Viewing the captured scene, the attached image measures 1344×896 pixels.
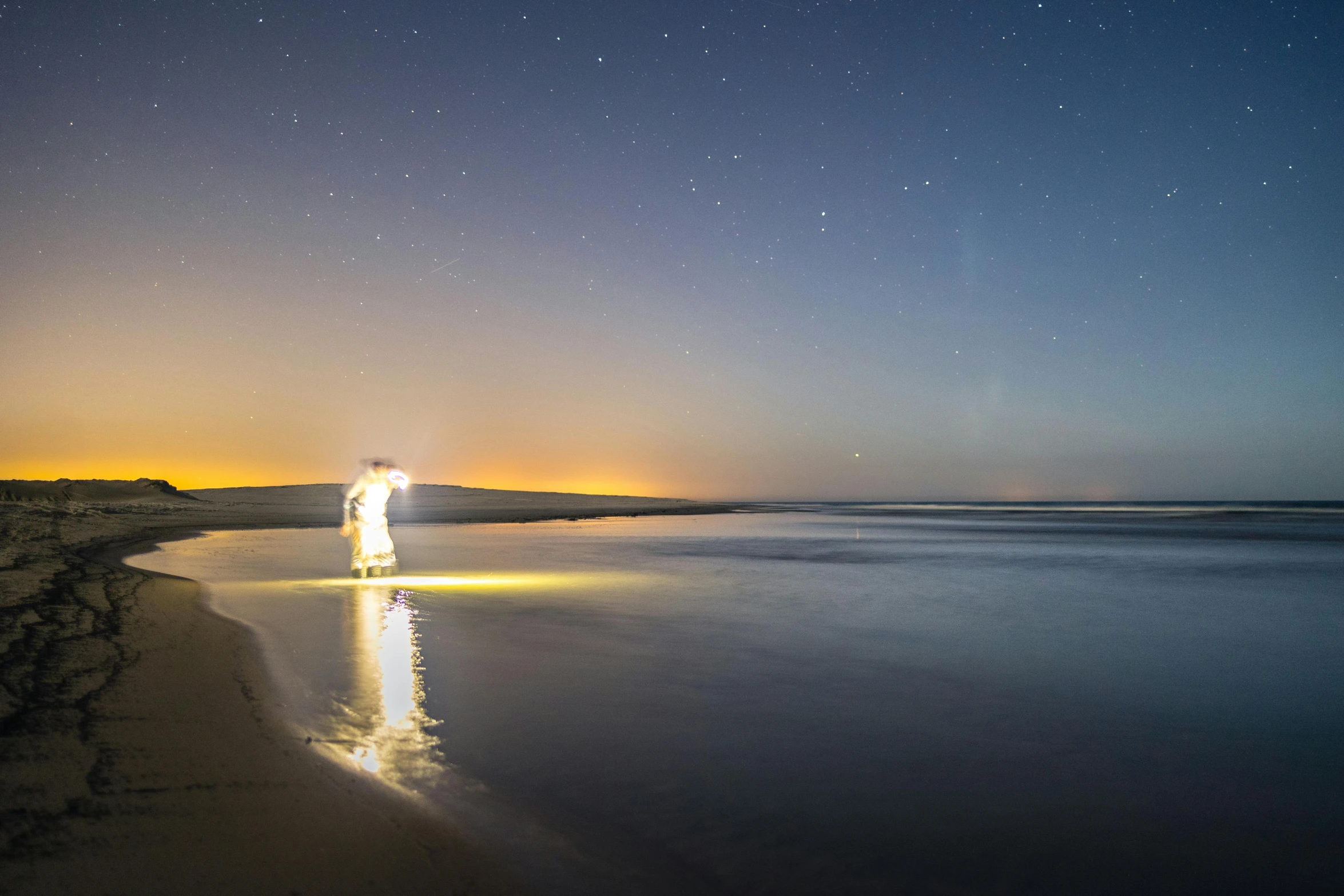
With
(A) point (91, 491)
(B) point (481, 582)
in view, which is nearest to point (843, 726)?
(B) point (481, 582)

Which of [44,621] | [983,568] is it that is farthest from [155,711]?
[983,568]

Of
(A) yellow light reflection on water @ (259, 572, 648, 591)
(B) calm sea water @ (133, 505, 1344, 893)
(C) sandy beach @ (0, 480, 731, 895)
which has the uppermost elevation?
(C) sandy beach @ (0, 480, 731, 895)

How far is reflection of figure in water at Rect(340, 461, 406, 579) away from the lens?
12.8 m

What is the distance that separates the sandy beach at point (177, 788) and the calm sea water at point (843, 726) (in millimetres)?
294

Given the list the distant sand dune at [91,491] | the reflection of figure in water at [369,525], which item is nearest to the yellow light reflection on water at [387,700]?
the reflection of figure in water at [369,525]

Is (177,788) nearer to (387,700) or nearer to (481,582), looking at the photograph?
(387,700)

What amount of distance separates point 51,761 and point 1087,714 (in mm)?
5962

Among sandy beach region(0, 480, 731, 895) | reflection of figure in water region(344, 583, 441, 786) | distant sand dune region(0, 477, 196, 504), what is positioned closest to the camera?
sandy beach region(0, 480, 731, 895)

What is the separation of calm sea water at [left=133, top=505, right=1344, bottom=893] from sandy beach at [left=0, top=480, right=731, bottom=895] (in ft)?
0.96

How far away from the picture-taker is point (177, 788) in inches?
132

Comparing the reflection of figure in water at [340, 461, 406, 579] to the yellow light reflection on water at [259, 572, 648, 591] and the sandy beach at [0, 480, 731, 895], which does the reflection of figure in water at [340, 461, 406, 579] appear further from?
the sandy beach at [0, 480, 731, 895]

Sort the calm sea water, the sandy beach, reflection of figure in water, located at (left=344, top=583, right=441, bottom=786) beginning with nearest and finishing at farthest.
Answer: the sandy beach → the calm sea water → reflection of figure in water, located at (left=344, top=583, right=441, bottom=786)

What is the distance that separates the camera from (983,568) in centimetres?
1600

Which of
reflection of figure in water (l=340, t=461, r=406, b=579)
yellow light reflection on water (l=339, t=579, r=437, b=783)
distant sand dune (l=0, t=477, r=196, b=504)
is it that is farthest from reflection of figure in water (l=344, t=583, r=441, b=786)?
distant sand dune (l=0, t=477, r=196, b=504)
